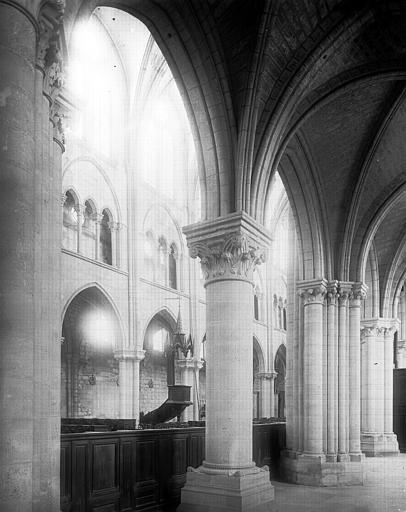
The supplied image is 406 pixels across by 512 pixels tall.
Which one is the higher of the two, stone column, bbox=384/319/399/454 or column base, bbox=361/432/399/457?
stone column, bbox=384/319/399/454

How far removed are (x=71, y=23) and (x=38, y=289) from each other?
2.53m

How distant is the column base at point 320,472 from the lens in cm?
1164

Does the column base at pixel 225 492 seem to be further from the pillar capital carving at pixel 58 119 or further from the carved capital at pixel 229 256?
the pillar capital carving at pixel 58 119

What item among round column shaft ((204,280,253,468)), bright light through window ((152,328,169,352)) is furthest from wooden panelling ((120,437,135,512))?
bright light through window ((152,328,169,352))

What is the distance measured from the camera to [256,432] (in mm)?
11672

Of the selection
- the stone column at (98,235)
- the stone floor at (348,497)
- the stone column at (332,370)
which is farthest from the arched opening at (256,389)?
the stone column at (332,370)

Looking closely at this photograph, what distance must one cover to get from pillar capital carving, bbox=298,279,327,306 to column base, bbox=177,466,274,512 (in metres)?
4.95

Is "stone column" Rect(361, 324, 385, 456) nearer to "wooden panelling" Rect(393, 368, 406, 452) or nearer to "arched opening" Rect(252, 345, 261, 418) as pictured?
"wooden panelling" Rect(393, 368, 406, 452)

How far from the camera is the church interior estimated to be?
4.62m

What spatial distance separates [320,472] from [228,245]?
5.45 m

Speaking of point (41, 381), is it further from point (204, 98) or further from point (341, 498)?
point (341, 498)

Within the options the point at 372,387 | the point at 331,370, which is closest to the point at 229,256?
the point at 331,370

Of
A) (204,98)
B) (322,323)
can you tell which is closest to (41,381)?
(204,98)

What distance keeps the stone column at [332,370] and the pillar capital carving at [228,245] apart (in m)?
4.26
